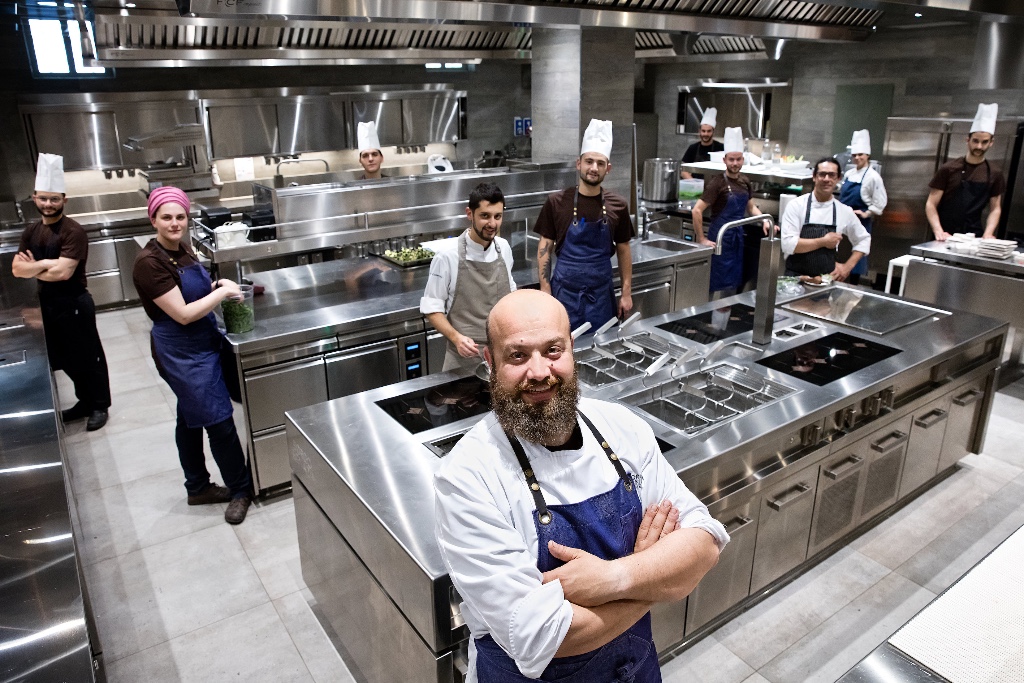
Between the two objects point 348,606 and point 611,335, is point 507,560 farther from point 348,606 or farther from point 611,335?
point 611,335

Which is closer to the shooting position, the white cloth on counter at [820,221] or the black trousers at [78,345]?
the black trousers at [78,345]

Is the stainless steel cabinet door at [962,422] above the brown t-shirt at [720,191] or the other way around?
the other way around

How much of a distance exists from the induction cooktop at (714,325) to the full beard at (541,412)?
2.07 metres

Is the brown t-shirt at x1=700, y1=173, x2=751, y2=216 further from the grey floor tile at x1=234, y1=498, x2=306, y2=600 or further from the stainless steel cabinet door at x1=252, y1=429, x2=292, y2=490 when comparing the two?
the grey floor tile at x1=234, y1=498, x2=306, y2=600

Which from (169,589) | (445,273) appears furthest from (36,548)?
(445,273)

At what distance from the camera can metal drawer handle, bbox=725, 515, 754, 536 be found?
267cm

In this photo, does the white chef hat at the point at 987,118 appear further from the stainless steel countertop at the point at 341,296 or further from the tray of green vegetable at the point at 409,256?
the tray of green vegetable at the point at 409,256

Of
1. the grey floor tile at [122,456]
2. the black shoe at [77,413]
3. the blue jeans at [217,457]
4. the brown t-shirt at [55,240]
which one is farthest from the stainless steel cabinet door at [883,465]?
the black shoe at [77,413]

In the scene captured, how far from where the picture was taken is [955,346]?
3.41m

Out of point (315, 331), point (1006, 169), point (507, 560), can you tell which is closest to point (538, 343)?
point (507, 560)

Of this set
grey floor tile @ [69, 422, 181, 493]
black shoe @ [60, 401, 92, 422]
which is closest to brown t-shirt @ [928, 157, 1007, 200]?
grey floor tile @ [69, 422, 181, 493]

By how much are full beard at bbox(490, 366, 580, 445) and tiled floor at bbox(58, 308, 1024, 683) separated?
1649mm

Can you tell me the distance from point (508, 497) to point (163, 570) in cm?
255

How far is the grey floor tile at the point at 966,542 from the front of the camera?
3.25 meters
